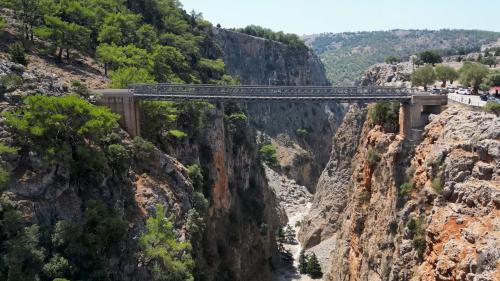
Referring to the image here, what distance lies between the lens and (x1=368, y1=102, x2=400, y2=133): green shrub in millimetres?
53906

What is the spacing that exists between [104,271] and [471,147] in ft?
96.4

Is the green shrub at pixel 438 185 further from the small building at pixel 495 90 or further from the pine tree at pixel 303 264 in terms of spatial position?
the pine tree at pixel 303 264

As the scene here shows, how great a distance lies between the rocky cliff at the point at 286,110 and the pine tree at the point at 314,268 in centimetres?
5058

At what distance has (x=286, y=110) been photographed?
5930 inches

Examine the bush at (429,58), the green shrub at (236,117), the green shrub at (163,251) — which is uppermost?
the bush at (429,58)

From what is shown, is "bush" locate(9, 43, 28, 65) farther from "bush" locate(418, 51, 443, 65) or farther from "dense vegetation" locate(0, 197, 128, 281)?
"bush" locate(418, 51, 443, 65)

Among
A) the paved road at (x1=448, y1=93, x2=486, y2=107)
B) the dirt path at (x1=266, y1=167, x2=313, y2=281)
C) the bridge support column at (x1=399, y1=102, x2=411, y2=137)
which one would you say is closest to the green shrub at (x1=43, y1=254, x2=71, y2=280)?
the bridge support column at (x1=399, y1=102, x2=411, y2=137)

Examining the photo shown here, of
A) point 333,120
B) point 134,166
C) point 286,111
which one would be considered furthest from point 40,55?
point 333,120

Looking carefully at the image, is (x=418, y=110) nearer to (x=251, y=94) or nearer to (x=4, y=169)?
(x=251, y=94)

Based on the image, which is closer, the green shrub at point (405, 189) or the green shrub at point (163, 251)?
the green shrub at point (163, 251)

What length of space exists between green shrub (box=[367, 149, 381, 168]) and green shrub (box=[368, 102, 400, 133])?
2.81 metres

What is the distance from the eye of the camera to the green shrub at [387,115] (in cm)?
5391

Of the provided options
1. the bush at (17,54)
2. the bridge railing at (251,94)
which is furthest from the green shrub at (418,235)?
the bush at (17,54)

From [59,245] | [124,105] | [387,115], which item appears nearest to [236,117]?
[124,105]
